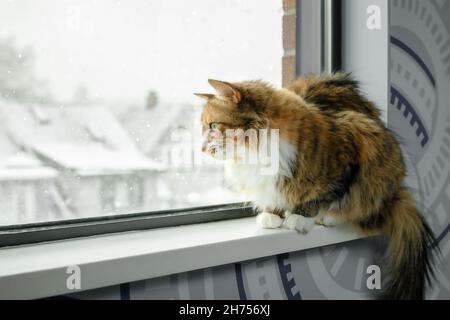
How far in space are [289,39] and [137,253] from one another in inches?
35.0

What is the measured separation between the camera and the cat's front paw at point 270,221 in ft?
3.11

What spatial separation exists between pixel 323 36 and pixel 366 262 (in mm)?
722

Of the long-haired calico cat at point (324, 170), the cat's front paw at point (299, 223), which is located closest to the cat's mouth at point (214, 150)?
the long-haired calico cat at point (324, 170)

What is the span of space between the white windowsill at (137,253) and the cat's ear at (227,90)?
0.31 m

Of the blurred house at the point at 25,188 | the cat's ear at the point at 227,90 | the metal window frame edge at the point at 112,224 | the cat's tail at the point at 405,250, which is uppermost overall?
the cat's ear at the point at 227,90

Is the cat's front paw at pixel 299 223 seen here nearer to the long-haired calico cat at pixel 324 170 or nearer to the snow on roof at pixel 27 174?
the long-haired calico cat at pixel 324 170

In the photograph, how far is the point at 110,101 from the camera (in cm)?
94

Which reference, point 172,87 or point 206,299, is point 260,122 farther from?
point 206,299

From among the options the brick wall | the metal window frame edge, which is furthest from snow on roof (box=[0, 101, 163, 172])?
the brick wall

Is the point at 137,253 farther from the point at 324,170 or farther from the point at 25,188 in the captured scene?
the point at 324,170

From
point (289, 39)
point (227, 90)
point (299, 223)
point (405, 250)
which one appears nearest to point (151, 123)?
point (227, 90)

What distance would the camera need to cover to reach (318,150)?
3.05 feet

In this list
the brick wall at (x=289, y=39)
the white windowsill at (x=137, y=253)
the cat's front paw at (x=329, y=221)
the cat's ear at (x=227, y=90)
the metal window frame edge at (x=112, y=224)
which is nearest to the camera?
the white windowsill at (x=137, y=253)

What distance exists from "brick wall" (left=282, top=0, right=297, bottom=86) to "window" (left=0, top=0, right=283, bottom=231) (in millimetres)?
129
